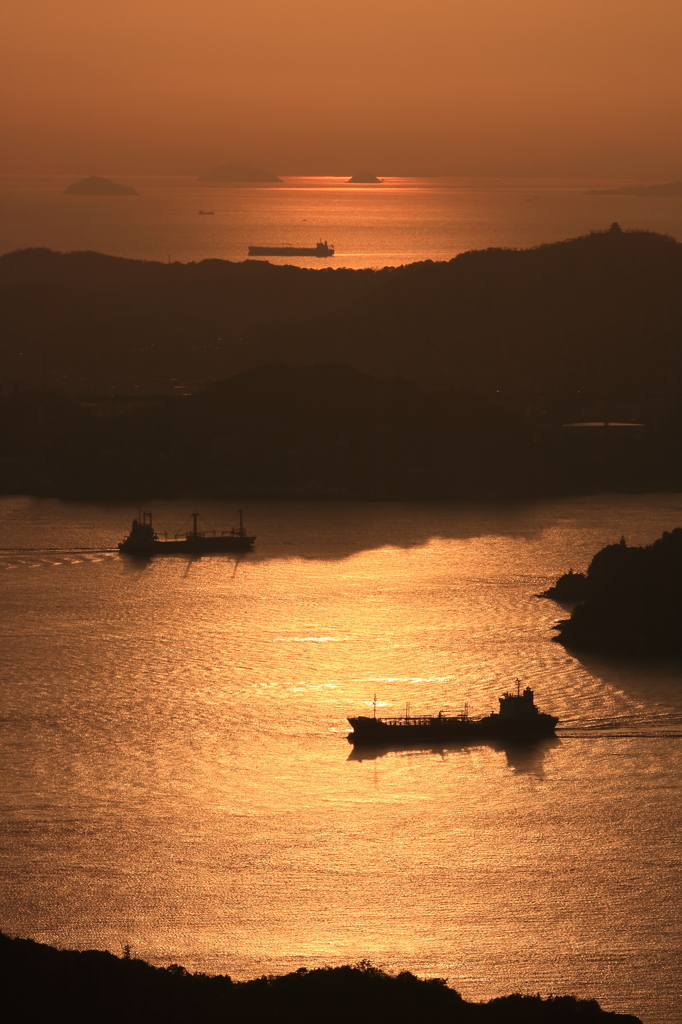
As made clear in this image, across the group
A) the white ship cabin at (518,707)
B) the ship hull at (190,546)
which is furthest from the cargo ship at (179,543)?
the white ship cabin at (518,707)

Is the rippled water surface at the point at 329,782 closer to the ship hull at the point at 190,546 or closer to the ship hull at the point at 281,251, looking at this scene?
the ship hull at the point at 190,546

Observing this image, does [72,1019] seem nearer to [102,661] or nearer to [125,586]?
[102,661]

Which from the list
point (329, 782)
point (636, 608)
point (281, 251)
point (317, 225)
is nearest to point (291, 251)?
point (281, 251)

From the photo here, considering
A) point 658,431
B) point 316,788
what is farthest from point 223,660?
point 658,431

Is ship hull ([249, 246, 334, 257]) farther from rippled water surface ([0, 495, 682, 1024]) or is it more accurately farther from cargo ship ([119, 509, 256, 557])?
rippled water surface ([0, 495, 682, 1024])

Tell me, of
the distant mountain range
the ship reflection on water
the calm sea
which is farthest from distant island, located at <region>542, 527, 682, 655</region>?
the calm sea
